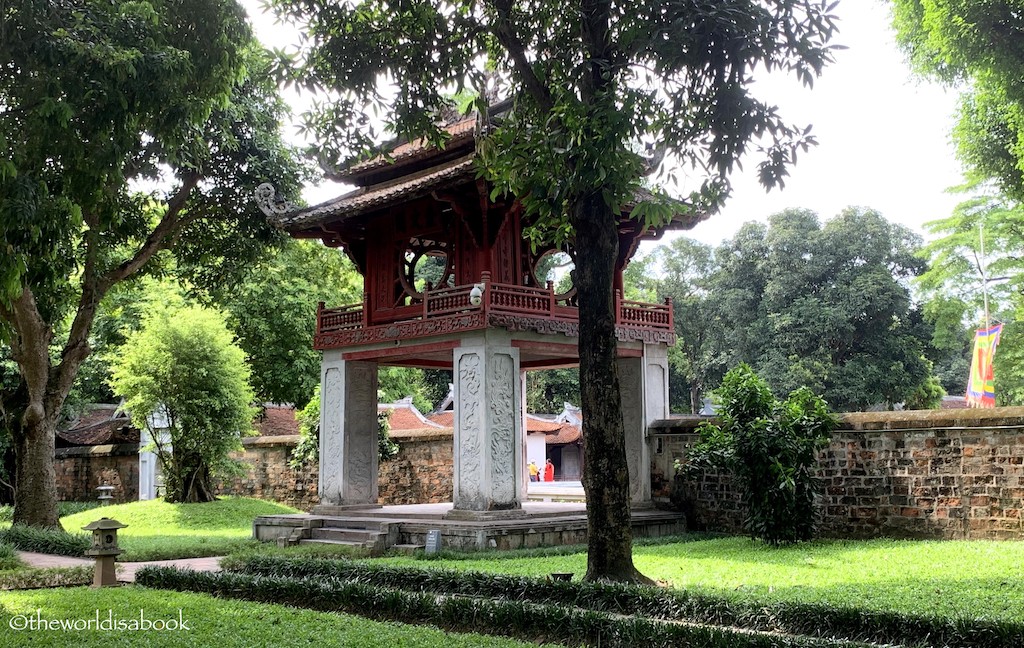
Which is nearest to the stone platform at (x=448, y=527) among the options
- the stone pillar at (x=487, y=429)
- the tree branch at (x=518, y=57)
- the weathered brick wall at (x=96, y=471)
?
the stone pillar at (x=487, y=429)

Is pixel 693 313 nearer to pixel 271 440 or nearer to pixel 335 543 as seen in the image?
pixel 271 440

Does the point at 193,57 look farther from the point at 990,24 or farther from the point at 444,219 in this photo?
the point at 990,24

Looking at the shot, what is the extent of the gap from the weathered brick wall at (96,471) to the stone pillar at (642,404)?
57.5ft

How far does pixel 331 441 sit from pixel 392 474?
4921mm

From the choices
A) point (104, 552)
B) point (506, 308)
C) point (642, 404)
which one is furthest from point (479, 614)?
point (642, 404)

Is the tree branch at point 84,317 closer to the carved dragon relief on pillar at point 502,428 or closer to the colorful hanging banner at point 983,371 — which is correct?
the carved dragon relief on pillar at point 502,428

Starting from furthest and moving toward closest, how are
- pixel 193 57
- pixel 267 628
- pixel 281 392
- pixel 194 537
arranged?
1. pixel 281 392
2. pixel 194 537
3. pixel 193 57
4. pixel 267 628

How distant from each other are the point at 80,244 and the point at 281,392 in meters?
10.8

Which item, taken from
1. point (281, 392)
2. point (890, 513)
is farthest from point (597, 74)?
point (281, 392)

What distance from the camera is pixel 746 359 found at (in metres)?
36.4

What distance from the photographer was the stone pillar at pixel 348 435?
1673 cm

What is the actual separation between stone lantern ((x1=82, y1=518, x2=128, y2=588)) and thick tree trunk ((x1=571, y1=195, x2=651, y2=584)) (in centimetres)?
540

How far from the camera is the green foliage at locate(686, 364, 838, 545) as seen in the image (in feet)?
42.1

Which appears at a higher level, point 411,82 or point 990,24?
point 990,24
